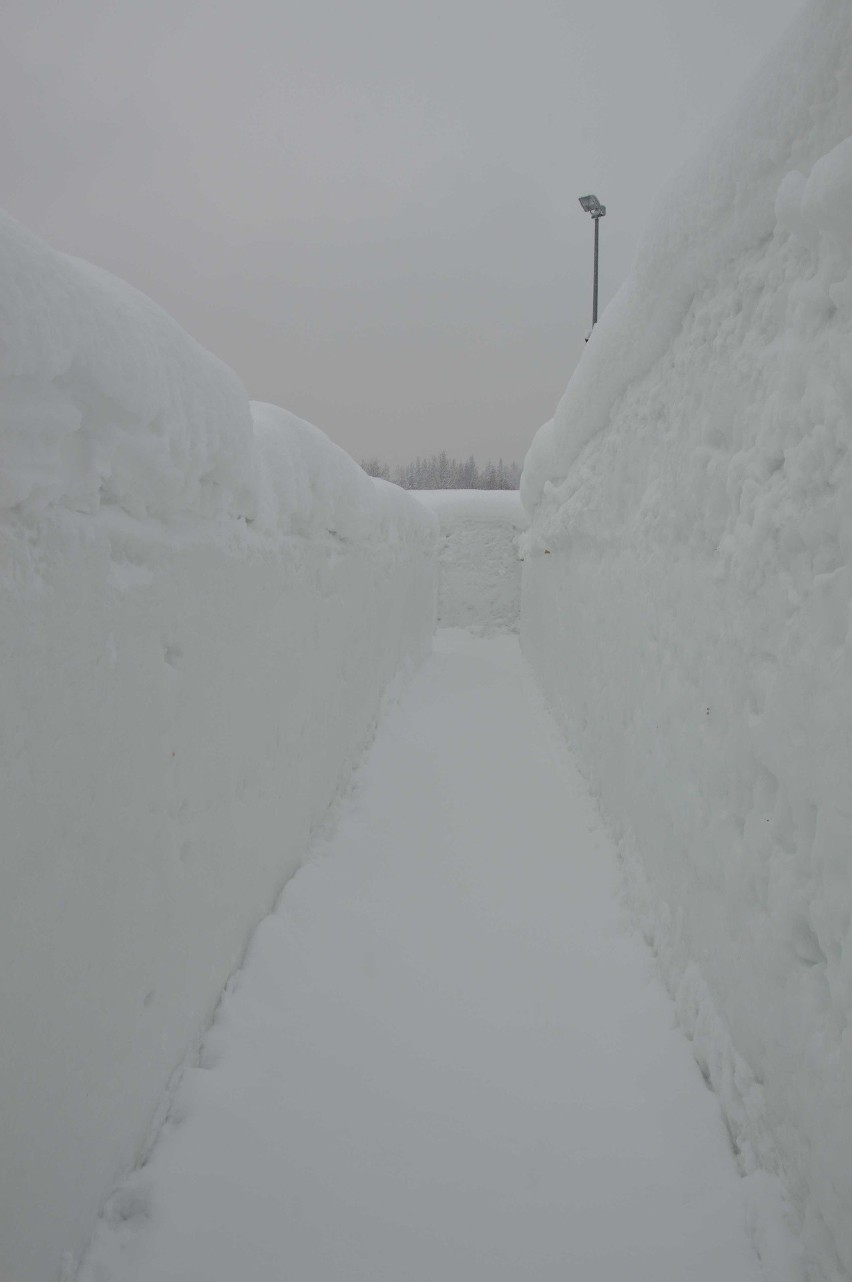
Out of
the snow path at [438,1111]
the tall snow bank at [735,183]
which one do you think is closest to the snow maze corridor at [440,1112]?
the snow path at [438,1111]

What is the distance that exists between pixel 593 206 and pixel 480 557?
557 cm

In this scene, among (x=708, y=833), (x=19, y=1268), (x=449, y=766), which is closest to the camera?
(x=19, y=1268)

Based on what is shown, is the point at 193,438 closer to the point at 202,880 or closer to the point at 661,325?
Answer: the point at 202,880

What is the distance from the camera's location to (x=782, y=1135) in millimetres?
1514

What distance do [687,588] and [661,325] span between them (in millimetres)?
1112

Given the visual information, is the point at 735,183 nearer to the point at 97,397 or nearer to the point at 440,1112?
the point at 97,397

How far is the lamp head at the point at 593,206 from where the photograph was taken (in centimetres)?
790

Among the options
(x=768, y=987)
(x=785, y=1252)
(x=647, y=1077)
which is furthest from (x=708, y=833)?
(x=785, y=1252)

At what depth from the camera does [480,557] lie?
12.1 m

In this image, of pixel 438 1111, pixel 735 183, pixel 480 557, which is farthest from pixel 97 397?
pixel 480 557

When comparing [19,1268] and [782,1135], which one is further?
[782,1135]

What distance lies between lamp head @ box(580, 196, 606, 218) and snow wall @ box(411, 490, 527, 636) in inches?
187

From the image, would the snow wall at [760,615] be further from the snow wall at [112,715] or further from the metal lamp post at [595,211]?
the metal lamp post at [595,211]

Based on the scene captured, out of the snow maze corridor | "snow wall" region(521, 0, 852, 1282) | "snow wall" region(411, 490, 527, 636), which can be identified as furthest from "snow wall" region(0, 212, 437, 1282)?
"snow wall" region(411, 490, 527, 636)
